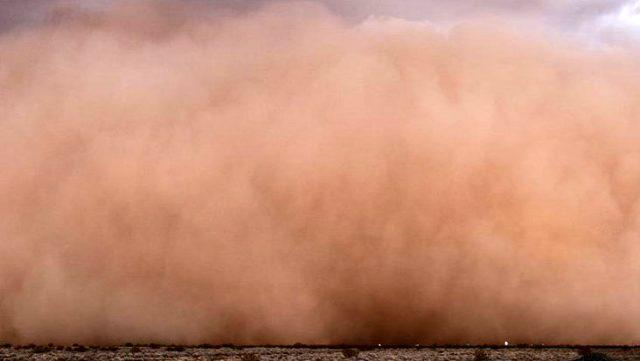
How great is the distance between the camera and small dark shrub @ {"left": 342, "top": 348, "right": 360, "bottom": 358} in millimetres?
22609

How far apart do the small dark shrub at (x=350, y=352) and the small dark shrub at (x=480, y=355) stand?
4908mm

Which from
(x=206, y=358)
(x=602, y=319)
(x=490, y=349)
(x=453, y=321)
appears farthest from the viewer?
(x=453, y=321)

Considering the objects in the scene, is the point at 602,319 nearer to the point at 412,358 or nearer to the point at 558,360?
the point at 558,360

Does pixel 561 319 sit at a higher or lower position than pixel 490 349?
higher

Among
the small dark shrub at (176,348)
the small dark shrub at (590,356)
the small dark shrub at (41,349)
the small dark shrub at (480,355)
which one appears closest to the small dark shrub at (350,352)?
the small dark shrub at (480,355)

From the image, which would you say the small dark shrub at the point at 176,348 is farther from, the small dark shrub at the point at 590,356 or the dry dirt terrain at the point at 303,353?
the small dark shrub at the point at 590,356

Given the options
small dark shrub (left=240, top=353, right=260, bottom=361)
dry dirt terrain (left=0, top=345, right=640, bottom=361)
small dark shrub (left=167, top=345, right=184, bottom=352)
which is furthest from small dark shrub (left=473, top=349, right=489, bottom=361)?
small dark shrub (left=167, top=345, right=184, bottom=352)

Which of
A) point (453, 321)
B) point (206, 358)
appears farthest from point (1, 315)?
point (453, 321)

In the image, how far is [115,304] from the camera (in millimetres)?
48844

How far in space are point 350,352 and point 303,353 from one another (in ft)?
6.70

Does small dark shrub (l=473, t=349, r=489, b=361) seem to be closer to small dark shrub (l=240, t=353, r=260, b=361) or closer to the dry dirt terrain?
the dry dirt terrain

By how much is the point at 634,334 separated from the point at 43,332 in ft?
157

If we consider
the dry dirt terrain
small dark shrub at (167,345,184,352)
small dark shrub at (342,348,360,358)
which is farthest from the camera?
small dark shrub at (167,345,184,352)

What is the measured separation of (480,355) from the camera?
74.3 ft
